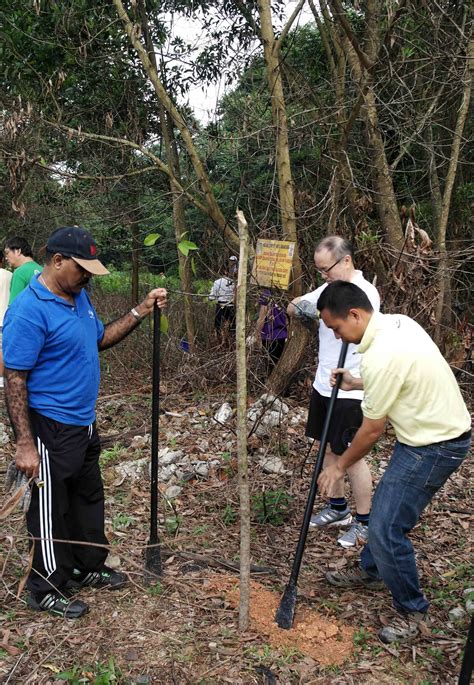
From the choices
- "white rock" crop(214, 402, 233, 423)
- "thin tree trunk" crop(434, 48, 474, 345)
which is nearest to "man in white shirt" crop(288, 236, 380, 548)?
"white rock" crop(214, 402, 233, 423)

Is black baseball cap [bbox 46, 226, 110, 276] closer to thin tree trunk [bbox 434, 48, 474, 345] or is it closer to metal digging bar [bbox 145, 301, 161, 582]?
metal digging bar [bbox 145, 301, 161, 582]

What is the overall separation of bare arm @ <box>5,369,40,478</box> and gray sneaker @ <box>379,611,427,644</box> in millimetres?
1877

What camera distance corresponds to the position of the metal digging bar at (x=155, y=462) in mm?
3303

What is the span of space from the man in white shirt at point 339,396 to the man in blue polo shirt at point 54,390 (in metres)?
1.09

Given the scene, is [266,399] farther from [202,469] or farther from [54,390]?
[54,390]

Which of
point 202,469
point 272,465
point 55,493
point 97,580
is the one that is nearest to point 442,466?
point 55,493

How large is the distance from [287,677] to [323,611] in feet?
1.91

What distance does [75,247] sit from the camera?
9.73 ft

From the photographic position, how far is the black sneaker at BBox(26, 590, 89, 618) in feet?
10.1

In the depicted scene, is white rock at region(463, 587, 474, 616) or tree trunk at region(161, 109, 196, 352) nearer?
white rock at region(463, 587, 474, 616)

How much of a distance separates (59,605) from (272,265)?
112 inches

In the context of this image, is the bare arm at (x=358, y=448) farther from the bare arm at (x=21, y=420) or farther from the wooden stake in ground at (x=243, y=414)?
the bare arm at (x=21, y=420)

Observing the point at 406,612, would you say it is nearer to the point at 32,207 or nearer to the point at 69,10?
the point at 69,10

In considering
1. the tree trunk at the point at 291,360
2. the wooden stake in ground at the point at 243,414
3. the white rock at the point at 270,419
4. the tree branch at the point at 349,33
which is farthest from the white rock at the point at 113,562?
the tree branch at the point at 349,33
